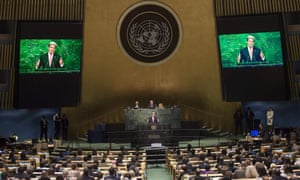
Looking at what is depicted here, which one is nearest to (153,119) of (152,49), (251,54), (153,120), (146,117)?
(153,120)

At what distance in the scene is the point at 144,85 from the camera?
23.0 metres

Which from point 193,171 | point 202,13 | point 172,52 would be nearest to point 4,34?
point 172,52

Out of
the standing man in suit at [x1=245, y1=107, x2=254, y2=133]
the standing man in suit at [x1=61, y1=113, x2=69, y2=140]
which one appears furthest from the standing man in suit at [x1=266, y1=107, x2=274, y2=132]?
the standing man in suit at [x1=61, y1=113, x2=69, y2=140]

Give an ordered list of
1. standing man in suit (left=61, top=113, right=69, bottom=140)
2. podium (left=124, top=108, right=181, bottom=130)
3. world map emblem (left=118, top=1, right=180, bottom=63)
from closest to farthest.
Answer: podium (left=124, top=108, right=181, bottom=130) → standing man in suit (left=61, top=113, right=69, bottom=140) → world map emblem (left=118, top=1, right=180, bottom=63)

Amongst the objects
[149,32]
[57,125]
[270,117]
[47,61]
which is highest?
[149,32]

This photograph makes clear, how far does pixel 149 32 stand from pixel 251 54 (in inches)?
212

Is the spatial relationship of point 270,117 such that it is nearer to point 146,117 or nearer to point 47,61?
point 146,117

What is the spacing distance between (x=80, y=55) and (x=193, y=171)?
1237 cm

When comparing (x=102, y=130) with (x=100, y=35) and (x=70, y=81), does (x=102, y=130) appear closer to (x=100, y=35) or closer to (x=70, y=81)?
(x=70, y=81)

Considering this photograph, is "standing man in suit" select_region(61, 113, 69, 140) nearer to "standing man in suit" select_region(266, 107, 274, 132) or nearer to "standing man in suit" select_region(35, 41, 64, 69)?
"standing man in suit" select_region(35, 41, 64, 69)

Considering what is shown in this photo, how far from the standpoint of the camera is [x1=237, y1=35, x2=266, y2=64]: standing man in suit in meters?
20.6

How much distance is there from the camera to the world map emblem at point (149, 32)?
22.8 metres

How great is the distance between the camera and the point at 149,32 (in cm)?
2286

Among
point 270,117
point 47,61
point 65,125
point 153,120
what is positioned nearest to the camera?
point 153,120
